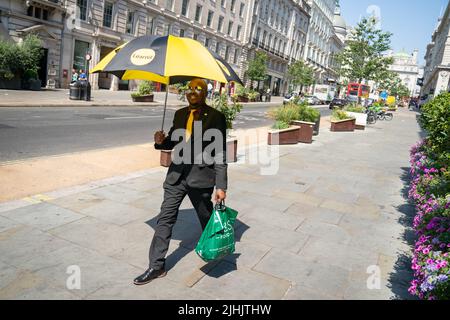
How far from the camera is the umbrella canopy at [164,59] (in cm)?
343

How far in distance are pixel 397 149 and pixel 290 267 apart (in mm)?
12547

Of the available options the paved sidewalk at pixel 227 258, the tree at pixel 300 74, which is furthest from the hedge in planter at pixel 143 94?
the tree at pixel 300 74

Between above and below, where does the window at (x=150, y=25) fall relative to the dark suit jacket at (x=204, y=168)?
above

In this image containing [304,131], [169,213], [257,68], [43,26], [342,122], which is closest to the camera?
[169,213]

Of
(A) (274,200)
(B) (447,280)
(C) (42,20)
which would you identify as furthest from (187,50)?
(C) (42,20)

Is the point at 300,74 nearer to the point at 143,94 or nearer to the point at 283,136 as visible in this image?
the point at 143,94

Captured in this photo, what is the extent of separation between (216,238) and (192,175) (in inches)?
26.3

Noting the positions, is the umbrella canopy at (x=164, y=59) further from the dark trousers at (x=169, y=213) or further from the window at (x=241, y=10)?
the window at (x=241, y=10)

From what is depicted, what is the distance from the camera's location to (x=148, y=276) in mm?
3580

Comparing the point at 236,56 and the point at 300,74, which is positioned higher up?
the point at 236,56

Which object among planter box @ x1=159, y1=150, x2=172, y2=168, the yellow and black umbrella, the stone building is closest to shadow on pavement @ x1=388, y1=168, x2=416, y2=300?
the yellow and black umbrella

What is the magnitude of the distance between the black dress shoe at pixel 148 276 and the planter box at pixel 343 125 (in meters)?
16.7

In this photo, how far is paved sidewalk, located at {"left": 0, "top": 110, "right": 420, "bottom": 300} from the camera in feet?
11.7

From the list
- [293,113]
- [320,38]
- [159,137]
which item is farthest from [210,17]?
[320,38]
